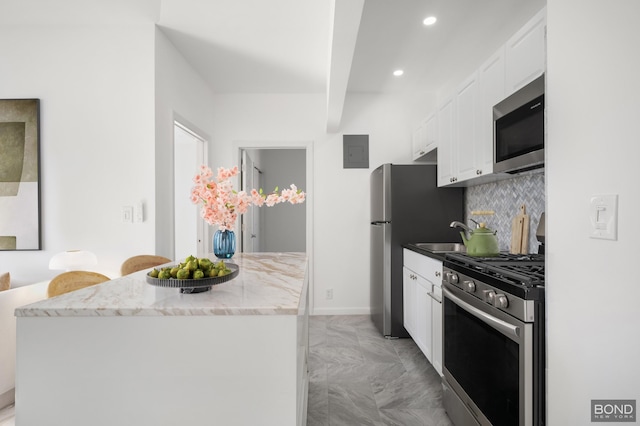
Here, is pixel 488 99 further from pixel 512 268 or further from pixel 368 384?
pixel 368 384

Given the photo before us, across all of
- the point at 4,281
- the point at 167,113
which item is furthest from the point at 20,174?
the point at 167,113

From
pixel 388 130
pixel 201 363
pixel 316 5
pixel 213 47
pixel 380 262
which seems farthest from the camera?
pixel 388 130

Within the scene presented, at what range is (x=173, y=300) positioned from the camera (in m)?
1.08

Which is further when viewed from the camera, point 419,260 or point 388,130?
point 388,130

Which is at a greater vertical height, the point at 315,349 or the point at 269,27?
the point at 269,27

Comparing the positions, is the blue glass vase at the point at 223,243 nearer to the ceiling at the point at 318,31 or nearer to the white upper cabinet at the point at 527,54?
the ceiling at the point at 318,31

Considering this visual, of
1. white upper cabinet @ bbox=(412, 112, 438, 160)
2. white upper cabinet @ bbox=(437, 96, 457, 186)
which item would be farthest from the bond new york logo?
white upper cabinet @ bbox=(412, 112, 438, 160)

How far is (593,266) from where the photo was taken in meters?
0.81

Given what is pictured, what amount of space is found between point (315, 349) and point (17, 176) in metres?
2.72

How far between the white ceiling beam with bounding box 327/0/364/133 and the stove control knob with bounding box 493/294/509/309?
148cm

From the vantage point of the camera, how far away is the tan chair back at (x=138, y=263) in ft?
6.72

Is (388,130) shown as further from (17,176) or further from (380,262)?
(17,176)

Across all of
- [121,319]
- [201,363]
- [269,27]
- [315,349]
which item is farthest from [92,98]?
[315,349]

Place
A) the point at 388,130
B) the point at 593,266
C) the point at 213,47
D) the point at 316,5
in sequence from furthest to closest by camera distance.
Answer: the point at 388,130, the point at 213,47, the point at 316,5, the point at 593,266
